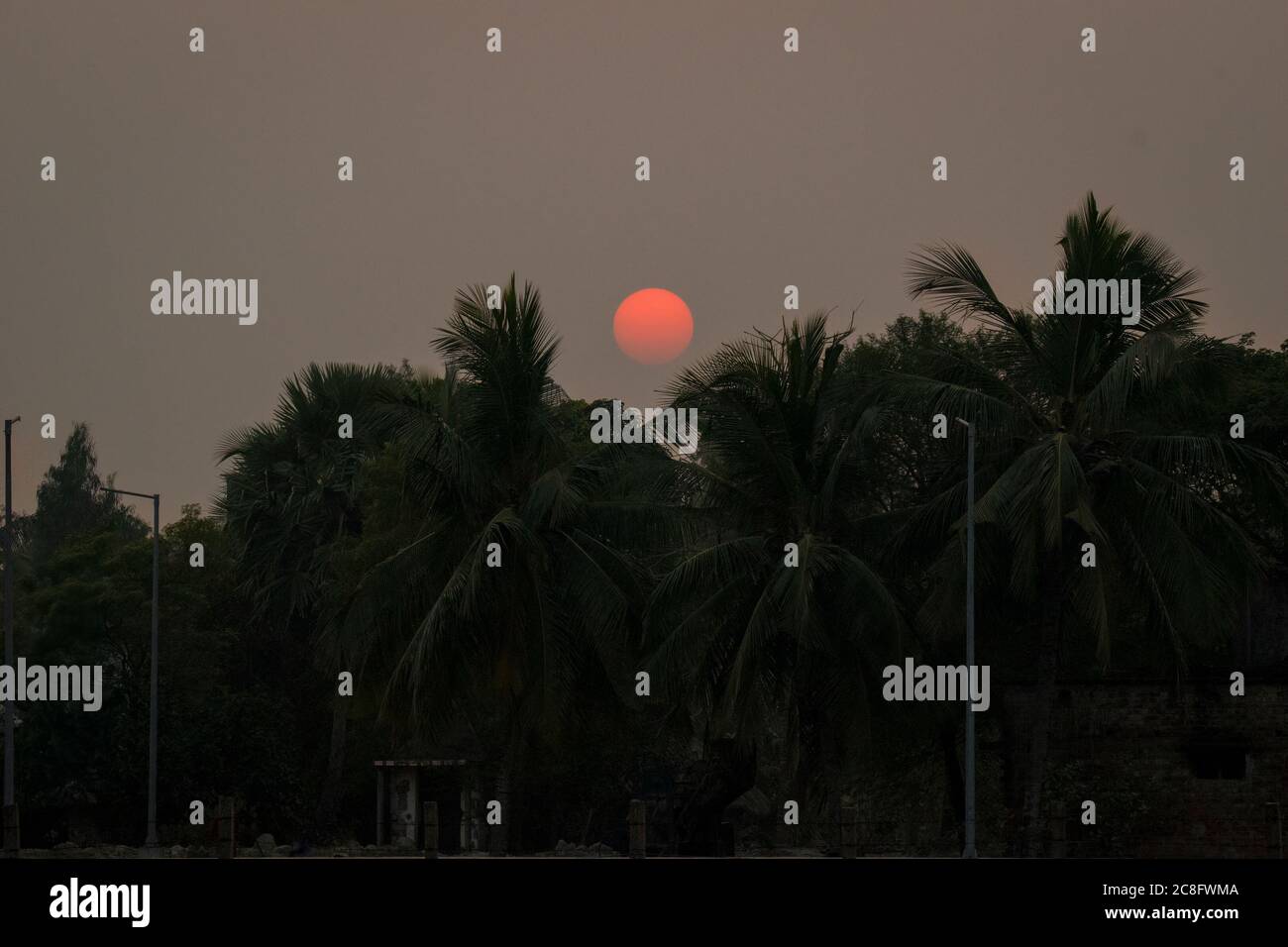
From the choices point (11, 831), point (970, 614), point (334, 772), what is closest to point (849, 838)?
point (970, 614)

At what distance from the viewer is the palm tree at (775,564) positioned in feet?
127

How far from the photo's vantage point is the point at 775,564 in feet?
132

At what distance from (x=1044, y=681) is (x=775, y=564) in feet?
21.0

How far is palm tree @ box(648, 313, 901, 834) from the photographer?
127 ft

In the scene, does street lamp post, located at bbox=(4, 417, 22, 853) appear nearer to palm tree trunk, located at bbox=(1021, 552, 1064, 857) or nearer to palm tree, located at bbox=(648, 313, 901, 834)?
palm tree, located at bbox=(648, 313, 901, 834)

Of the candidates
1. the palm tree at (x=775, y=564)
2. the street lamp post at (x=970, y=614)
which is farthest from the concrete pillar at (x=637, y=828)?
the street lamp post at (x=970, y=614)

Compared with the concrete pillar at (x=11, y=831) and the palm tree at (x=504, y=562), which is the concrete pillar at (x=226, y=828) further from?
the palm tree at (x=504, y=562)

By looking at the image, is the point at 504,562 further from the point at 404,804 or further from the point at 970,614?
the point at 404,804

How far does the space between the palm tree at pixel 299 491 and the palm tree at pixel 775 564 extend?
68.1 feet

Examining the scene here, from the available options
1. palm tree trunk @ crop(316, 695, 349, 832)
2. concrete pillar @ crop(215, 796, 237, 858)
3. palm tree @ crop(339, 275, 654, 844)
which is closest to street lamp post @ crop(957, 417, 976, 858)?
palm tree @ crop(339, 275, 654, 844)

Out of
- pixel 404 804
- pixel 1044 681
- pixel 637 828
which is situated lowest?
pixel 404 804

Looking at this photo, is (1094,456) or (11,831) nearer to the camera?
(11,831)

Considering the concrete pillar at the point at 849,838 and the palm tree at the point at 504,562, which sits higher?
the palm tree at the point at 504,562

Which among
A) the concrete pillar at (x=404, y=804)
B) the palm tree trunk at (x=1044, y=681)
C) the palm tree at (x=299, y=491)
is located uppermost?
the palm tree at (x=299, y=491)
